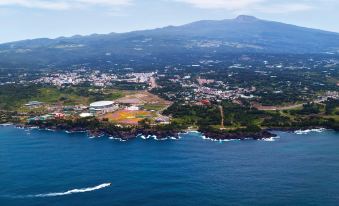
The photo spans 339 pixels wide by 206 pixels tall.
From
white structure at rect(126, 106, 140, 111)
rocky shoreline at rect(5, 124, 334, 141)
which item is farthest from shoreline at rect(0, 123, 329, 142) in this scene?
white structure at rect(126, 106, 140, 111)

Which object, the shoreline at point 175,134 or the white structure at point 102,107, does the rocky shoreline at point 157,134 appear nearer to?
the shoreline at point 175,134

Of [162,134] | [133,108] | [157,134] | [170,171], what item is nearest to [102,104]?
[133,108]

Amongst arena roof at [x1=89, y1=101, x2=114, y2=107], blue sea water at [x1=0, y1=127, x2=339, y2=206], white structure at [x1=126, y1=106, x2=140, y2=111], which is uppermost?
arena roof at [x1=89, y1=101, x2=114, y2=107]

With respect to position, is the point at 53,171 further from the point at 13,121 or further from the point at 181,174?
the point at 13,121

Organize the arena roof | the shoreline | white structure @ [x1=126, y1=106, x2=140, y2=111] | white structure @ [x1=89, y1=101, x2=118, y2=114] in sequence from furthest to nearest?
the arena roof < white structure @ [x1=126, y1=106, x2=140, y2=111] < white structure @ [x1=89, y1=101, x2=118, y2=114] < the shoreline

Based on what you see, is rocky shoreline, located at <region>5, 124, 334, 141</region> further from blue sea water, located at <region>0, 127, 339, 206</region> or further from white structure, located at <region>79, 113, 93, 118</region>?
white structure, located at <region>79, 113, 93, 118</region>

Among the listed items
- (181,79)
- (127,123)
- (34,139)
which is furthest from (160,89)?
(34,139)
